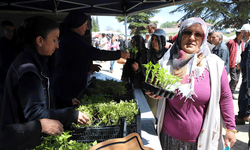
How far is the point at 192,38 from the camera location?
1630 millimetres

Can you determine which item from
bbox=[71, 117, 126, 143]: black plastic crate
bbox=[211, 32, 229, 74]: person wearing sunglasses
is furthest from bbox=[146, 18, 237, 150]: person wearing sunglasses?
bbox=[211, 32, 229, 74]: person wearing sunglasses

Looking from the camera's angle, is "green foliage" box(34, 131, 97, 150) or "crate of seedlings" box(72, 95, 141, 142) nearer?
"green foliage" box(34, 131, 97, 150)

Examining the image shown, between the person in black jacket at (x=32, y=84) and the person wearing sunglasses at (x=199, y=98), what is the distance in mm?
889

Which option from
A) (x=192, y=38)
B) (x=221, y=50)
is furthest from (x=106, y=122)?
(x=221, y=50)

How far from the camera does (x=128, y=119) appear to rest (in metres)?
1.70

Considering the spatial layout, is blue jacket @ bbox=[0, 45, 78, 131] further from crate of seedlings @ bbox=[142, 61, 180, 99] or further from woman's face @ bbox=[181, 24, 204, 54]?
woman's face @ bbox=[181, 24, 204, 54]

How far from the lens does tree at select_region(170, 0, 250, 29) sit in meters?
15.6

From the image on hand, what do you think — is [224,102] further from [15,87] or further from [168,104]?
[15,87]

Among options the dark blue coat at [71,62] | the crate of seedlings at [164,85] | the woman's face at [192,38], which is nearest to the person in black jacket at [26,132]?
the crate of seedlings at [164,85]

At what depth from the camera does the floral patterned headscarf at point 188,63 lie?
5.28 ft

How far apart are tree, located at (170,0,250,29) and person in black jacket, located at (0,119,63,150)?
17.7 m

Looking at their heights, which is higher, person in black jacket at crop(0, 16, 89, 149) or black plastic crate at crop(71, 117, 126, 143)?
person in black jacket at crop(0, 16, 89, 149)

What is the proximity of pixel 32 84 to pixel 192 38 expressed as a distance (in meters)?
1.38

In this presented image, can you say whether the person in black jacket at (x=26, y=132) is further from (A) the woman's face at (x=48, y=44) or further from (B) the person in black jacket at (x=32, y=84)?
(A) the woman's face at (x=48, y=44)
